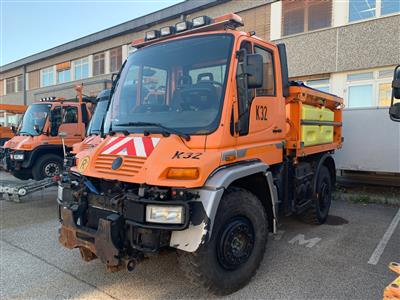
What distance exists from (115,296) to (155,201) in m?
1.27

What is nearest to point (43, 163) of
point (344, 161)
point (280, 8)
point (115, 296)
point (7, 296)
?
point (7, 296)

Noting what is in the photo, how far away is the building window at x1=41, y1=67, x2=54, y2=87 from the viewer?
2580cm

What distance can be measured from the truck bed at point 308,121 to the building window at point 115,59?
632 inches

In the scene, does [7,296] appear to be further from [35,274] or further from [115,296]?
[115,296]

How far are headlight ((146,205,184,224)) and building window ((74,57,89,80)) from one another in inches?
845

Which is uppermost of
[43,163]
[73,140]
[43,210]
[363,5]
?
[363,5]

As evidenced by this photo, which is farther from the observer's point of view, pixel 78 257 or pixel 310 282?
pixel 78 257

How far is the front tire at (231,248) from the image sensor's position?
2918 mm

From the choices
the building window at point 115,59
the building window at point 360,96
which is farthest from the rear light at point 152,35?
the building window at point 115,59

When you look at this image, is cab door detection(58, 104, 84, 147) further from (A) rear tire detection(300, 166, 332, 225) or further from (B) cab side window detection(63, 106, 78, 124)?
(A) rear tire detection(300, 166, 332, 225)

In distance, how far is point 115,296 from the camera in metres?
3.28

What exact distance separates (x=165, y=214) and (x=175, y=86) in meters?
1.45

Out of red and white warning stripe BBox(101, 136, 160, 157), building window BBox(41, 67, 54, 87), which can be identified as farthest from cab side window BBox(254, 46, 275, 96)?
building window BBox(41, 67, 54, 87)

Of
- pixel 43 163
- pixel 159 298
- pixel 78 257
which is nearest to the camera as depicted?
pixel 159 298
